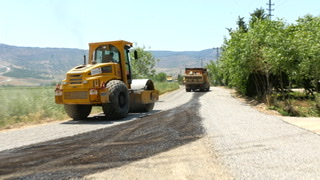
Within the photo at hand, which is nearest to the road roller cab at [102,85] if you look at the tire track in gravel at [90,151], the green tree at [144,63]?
the tire track in gravel at [90,151]

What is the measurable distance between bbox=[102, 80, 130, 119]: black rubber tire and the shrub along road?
2.49 m

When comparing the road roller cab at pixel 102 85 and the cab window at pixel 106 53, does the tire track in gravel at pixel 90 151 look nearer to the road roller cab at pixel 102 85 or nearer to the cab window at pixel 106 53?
the road roller cab at pixel 102 85

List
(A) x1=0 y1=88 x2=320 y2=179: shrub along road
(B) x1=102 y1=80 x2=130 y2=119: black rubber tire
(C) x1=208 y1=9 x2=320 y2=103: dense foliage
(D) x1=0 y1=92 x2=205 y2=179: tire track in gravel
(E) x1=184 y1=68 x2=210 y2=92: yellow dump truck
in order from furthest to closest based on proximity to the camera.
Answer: (E) x1=184 y1=68 x2=210 y2=92: yellow dump truck
(C) x1=208 y1=9 x2=320 y2=103: dense foliage
(B) x1=102 y1=80 x2=130 y2=119: black rubber tire
(D) x1=0 y1=92 x2=205 y2=179: tire track in gravel
(A) x1=0 y1=88 x2=320 y2=179: shrub along road

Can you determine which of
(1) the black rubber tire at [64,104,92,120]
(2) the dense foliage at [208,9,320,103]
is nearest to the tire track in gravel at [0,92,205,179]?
(1) the black rubber tire at [64,104,92,120]

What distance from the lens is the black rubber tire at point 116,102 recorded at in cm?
1182

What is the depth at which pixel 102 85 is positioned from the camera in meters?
11.8

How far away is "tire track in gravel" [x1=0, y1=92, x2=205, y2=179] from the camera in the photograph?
518 cm

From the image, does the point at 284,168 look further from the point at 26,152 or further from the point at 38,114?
the point at 38,114

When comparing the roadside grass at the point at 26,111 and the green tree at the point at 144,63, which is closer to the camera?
the roadside grass at the point at 26,111

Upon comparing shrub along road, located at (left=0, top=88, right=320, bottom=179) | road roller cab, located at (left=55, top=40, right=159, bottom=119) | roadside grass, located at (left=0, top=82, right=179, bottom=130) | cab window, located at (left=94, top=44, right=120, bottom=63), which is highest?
cab window, located at (left=94, top=44, right=120, bottom=63)

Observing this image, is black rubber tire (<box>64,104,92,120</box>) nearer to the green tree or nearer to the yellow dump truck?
the green tree

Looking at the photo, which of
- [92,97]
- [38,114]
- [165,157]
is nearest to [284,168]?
[165,157]

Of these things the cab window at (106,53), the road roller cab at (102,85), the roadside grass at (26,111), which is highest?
the cab window at (106,53)

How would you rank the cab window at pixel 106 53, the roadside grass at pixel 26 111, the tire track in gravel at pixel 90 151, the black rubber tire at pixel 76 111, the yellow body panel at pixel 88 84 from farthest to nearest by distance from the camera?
the cab window at pixel 106 53
the black rubber tire at pixel 76 111
the roadside grass at pixel 26 111
the yellow body panel at pixel 88 84
the tire track in gravel at pixel 90 151
